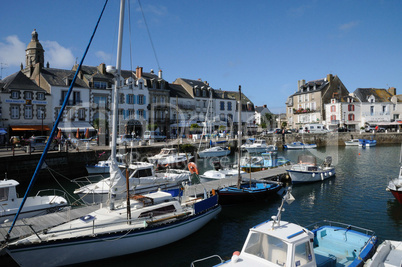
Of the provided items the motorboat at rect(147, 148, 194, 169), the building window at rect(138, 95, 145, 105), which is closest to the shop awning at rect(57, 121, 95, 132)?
the building window at rect(138, 95, 145, 105)

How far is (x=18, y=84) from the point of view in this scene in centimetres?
3844

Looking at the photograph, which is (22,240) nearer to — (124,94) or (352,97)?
(124,94)

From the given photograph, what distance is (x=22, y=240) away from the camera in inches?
391

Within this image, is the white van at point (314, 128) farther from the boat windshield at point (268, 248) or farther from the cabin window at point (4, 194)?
the boat windshield at point (268, 248)

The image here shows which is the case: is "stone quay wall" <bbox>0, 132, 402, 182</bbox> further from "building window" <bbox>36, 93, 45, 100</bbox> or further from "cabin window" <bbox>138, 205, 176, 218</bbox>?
"building window" <bbox>36, 93, 45, 100</bbox>

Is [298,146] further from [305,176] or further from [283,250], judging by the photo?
[283,250]

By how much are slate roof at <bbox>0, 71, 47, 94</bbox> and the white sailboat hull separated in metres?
34.8

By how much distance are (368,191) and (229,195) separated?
37.5ft

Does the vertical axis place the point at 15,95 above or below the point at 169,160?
above

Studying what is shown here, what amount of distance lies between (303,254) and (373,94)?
73.1m

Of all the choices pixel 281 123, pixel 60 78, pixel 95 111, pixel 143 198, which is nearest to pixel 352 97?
pixel 281 123

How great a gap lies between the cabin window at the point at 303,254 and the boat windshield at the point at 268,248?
325mm

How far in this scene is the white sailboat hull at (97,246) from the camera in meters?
9.75

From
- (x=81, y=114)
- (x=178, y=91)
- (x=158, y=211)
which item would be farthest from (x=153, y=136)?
(x=158, y=211)
